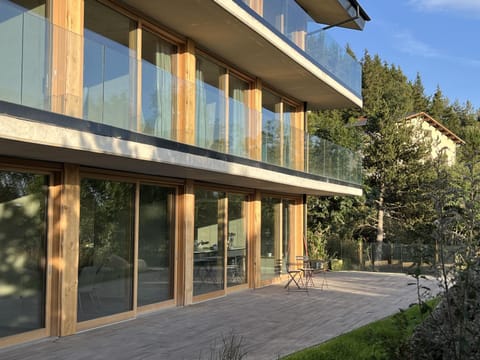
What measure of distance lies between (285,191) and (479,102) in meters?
69.0

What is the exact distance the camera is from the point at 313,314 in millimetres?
10234

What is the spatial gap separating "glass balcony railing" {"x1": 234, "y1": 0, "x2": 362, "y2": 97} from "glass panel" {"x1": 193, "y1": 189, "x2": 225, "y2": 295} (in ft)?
13.3

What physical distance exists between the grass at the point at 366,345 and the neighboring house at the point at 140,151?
375 centimetres

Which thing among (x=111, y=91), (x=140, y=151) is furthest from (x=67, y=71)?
(x=140, y=151)

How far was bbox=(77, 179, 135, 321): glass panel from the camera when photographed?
347 inches

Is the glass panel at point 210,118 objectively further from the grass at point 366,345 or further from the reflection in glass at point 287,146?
the grass at point 366,345

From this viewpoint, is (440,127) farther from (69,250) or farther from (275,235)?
(69,250)

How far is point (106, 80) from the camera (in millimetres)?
7965

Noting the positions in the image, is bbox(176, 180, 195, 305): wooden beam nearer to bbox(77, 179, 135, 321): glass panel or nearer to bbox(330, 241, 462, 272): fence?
bbox(77, 179, 135, 321): glass panel

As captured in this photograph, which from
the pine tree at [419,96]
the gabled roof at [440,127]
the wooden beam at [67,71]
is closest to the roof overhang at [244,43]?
the wooden beam at [67,71]

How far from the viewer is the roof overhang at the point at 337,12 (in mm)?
18062

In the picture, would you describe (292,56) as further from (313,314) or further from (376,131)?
(376,131)

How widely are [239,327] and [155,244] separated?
261cm

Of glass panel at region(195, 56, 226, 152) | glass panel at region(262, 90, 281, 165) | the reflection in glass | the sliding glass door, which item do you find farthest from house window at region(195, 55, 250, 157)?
the reflection in glass
